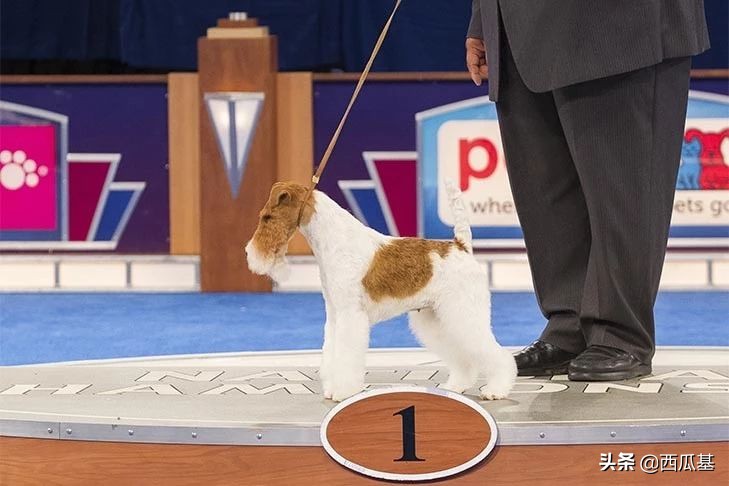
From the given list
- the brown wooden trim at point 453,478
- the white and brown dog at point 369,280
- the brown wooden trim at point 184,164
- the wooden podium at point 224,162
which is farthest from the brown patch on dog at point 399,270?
the brown wooden trim at point 184,164

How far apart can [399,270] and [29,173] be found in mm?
4505

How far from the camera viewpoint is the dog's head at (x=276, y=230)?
8.30 ft

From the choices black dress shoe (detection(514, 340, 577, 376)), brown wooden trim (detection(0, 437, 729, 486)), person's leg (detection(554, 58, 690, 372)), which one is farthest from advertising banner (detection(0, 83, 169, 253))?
brown wooden trim (detection(0, 437, 729, 486))

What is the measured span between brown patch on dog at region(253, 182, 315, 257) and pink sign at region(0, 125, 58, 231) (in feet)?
14.4

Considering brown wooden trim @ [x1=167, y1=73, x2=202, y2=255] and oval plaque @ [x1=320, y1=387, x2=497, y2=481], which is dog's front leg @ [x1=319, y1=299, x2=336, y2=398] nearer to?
oval plaque @ [x1=320, y1=387, x2=497, y2=481]

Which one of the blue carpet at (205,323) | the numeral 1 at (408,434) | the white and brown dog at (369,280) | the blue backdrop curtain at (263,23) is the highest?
the blue backdrop curtain at (263,23)

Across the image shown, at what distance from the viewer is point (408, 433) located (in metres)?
2.42

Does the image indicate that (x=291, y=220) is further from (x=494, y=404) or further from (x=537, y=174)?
(x=537, y=174)

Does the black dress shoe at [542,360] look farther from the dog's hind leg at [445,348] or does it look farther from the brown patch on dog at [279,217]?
the brown patch on dog at [279,217]

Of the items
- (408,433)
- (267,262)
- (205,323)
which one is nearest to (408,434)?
(408,433)

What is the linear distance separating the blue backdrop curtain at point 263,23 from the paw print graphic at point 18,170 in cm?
145

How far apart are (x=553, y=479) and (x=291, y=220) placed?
0.73 metres

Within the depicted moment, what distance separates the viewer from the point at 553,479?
7.89ft

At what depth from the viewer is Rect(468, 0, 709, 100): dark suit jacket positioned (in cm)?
280
